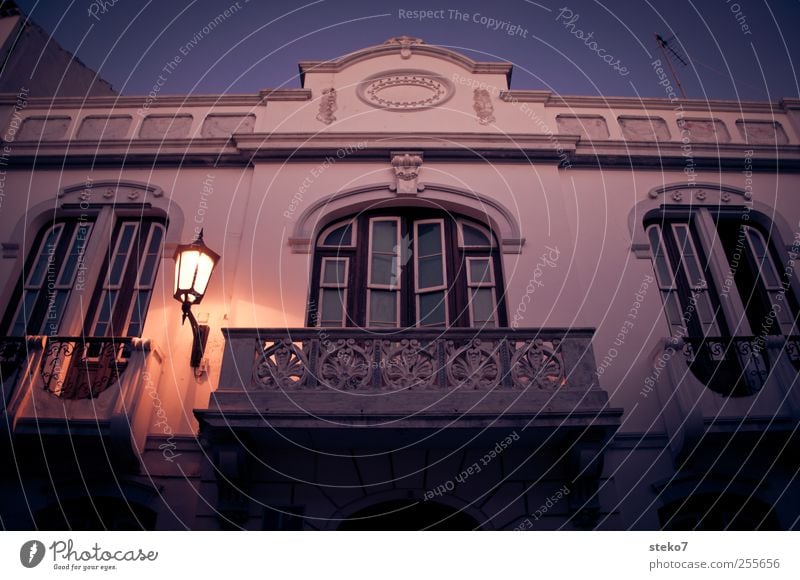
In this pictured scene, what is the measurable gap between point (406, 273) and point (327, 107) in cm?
367

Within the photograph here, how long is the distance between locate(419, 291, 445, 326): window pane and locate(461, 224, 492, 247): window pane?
45.8 inches

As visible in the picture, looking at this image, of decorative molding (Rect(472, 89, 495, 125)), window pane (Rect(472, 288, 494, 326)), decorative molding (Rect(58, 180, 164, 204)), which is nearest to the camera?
window pane (Rect(472, 288, 494, 326))

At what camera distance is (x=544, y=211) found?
28.6ft

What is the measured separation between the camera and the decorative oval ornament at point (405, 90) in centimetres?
1023

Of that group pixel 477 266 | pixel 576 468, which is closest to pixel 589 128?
pixel 477 266

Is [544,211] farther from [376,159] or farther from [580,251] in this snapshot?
[376,159]

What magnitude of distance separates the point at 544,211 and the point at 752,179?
3676 millimetres

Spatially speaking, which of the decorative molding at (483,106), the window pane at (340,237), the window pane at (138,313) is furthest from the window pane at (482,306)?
the window pane at (138,313)

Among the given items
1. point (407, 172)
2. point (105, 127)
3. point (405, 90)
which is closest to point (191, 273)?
point (407, 172)

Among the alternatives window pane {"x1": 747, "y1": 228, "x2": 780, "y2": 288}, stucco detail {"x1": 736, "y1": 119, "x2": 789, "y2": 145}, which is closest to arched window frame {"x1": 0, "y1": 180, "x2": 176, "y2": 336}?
window pane {"x1": 747, "y1": 228, "x2": 780, "y2": 288}

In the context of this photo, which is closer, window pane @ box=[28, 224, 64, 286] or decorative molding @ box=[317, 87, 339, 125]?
window pane @ box=[28, 224, 64, 286]

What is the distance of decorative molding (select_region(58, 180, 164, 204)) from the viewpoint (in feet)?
29.9

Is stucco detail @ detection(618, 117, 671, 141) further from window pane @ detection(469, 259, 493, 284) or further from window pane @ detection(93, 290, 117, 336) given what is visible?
window pane @ detection(93, 290, 117, 336)

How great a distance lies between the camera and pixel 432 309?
26.2ft
